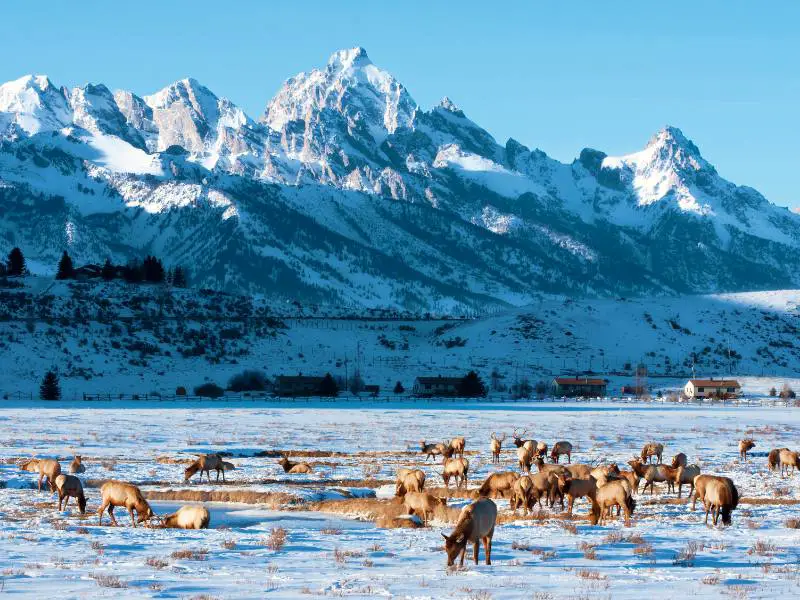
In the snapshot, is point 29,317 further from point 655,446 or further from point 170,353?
point 655,446

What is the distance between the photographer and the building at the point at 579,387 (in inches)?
5719

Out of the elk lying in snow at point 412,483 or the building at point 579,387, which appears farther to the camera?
the building at point 579,387

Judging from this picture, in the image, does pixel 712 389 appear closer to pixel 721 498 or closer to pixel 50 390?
pixel 50 390

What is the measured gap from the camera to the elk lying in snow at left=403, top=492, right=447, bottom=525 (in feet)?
98.7

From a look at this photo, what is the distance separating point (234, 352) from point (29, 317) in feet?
98.5

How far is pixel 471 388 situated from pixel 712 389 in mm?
32436

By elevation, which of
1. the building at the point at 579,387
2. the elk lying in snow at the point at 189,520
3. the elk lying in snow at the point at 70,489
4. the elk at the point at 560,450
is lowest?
the elk lying in snow at the point at 189,520

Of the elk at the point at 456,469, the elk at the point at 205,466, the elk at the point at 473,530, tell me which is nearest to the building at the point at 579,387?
the elk at the point at 205,466

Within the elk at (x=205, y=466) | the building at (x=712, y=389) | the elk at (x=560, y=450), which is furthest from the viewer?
the building at (x=712, y=389)

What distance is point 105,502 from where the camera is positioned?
2889 centimetres

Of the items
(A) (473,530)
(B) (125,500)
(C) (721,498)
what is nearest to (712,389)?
(C) (721,498)

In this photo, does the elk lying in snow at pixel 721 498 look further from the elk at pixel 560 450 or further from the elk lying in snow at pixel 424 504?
the elk at pixel 560 450

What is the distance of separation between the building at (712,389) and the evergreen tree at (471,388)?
27099 millimetres

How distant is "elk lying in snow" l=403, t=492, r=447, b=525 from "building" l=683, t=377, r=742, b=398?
11594 cm
